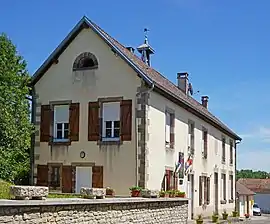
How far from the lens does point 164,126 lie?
25.0 metres

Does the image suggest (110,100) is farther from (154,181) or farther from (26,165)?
(26,165)

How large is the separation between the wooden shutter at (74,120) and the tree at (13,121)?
87.3 inches

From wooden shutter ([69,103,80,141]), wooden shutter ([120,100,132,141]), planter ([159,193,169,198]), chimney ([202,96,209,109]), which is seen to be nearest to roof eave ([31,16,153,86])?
wooden shutter ([120,100,132,141])

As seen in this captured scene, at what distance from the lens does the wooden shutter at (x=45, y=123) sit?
2517 cm

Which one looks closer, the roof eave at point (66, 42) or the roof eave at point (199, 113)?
the roof eave at point (66, 42)

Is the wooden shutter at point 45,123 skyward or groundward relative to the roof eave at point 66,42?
groundward

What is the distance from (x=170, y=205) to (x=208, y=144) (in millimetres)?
12751

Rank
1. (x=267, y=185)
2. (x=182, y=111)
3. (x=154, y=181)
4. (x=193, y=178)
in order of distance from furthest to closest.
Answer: (x=267, y=185), (x=193, y=178), (x=182, y=111), (x=154, y=181)

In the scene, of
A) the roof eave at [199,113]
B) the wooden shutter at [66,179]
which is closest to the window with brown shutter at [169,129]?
the roof eave at [199,113]

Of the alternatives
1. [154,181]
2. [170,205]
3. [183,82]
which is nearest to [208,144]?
[183,82]

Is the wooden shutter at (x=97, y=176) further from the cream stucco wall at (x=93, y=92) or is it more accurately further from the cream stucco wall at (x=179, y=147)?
the cream stucco wall at (x=179, y=147)

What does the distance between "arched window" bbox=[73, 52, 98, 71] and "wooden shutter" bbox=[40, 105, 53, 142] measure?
8.16 ft

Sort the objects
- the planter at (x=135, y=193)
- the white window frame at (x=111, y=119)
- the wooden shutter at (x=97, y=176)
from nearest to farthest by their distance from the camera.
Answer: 1. the planter at (x=135, y=193)
2. the wooden shutter at (x=97, y=176)
3. the white window frame at (x=111, y=119)

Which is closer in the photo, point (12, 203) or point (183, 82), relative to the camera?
point (12, 203)
